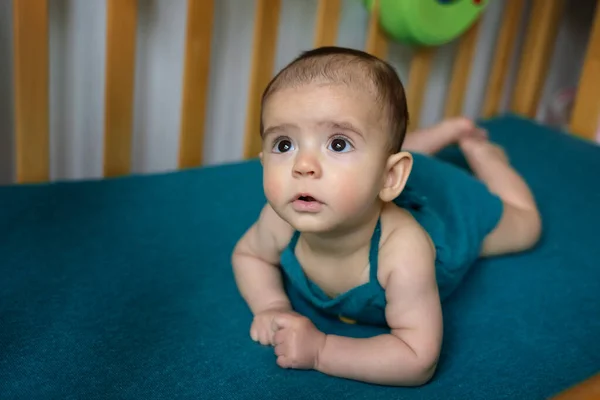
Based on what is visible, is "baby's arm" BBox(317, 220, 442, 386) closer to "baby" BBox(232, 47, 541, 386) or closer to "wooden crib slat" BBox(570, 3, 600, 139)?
"baby" BBox(232, 47, 541, 386)

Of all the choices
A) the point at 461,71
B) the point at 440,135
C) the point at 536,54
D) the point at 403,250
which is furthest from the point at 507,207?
the point at 536,54

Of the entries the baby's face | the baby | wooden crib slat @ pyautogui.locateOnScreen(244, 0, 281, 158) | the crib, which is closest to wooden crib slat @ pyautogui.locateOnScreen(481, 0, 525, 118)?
the crib

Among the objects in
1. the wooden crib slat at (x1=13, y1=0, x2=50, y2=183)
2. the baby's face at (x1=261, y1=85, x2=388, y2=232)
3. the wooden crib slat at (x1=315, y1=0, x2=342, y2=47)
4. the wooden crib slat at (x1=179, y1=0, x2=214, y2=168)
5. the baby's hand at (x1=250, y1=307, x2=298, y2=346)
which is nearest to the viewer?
the baby's face at (x1=261, y1=85, x2=388, y2=232)

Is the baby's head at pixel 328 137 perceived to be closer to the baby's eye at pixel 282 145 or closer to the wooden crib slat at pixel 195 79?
the baby's eye at pixel 282 145

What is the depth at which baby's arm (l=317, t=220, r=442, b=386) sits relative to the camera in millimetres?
741

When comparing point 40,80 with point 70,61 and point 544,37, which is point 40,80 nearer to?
point 70,61

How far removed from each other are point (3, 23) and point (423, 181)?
665 mm

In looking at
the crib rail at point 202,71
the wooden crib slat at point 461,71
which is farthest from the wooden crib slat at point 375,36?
the wooden crib slat at point 461,71

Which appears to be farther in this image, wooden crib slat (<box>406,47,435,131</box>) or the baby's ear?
wooden crib slat (<box>406,47,435,131</box>)

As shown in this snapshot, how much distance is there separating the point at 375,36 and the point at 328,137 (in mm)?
715

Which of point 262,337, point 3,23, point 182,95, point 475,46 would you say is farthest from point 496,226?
point 3,23

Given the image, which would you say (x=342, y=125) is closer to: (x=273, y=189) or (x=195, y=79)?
(x=273, y=189)

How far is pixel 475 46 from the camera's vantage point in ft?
5.06

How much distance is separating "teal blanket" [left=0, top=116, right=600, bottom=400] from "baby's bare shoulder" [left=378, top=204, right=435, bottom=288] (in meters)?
0.12
